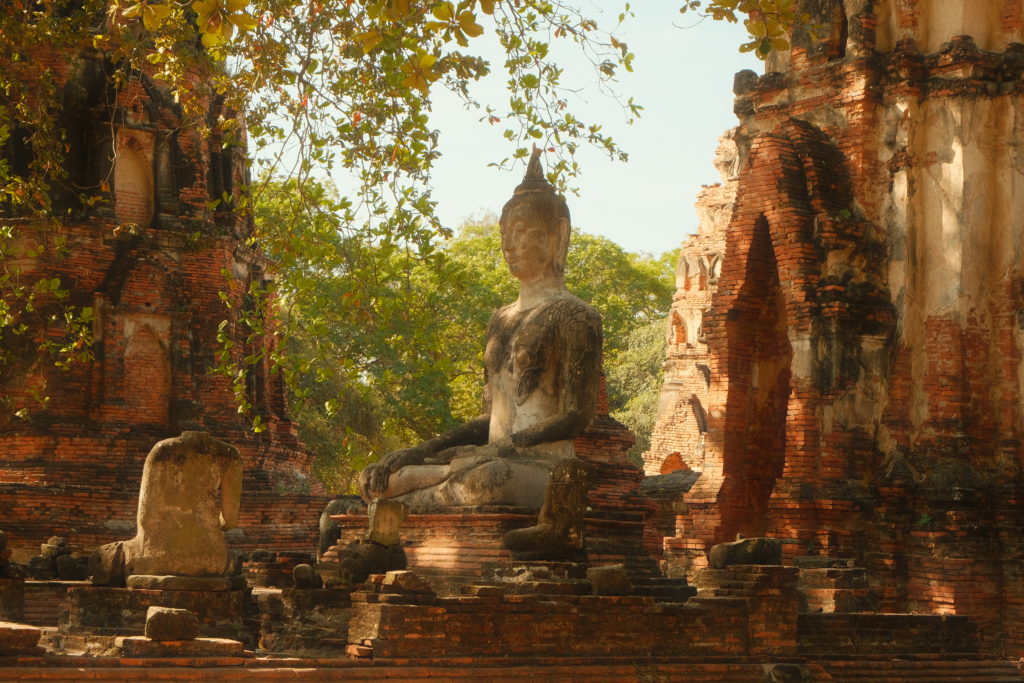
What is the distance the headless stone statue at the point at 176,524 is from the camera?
380 inches

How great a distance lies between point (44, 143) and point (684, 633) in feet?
19.6

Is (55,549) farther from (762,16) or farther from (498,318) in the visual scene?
(762,16)

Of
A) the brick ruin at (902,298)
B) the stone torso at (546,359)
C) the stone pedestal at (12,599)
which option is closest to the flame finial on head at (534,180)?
the stone torso at (546,359)

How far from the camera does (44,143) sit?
38.3ft

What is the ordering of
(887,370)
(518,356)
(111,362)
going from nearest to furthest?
(518,356), (887,370), (111,362)

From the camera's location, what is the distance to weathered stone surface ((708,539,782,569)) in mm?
10734

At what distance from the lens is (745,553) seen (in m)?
10.7

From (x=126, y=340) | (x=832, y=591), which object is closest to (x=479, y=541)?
(x=832, y=591)

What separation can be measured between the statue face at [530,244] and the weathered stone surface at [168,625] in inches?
152

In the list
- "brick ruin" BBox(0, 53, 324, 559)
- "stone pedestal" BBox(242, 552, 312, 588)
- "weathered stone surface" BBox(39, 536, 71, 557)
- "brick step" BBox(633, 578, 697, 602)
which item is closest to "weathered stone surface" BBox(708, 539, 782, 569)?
"brick step" BBox(633, 578, 697, 602)

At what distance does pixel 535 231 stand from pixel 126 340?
31.8 feet

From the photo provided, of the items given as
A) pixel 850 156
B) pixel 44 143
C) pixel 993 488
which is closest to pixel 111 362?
pixel 44 143

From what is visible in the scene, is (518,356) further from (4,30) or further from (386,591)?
(4,30)

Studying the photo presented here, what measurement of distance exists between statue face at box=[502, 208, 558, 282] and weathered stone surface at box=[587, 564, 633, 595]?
2.47m
